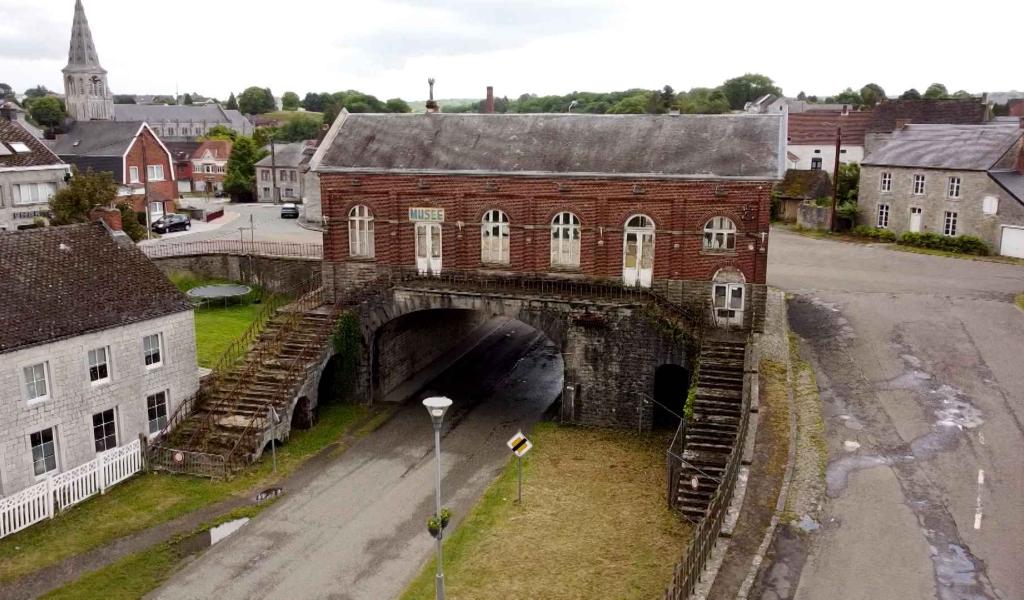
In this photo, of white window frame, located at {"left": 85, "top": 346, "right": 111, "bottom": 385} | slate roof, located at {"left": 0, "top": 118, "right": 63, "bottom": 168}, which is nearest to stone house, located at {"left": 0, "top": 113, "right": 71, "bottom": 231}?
slate roof, located at {"left": 0, "top": 118, "right": 63, "bottom": 168}

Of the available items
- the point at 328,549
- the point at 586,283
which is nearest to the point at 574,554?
the point at 328,549

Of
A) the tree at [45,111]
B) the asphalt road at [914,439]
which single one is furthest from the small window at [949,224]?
the tree at [45,111]

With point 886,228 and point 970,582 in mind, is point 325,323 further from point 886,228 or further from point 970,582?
point 886,228

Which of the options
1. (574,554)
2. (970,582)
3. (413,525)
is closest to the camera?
(970,582)

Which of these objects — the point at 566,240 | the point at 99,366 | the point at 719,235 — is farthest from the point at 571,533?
the point at 99,366

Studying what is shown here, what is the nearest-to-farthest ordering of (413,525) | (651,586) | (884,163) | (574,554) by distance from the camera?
(651,586) → (574,554) → (413,525) → (884,163)

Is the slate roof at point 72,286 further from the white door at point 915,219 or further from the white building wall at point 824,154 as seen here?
the white building wall at point 824,154

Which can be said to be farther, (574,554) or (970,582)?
(574,554)
